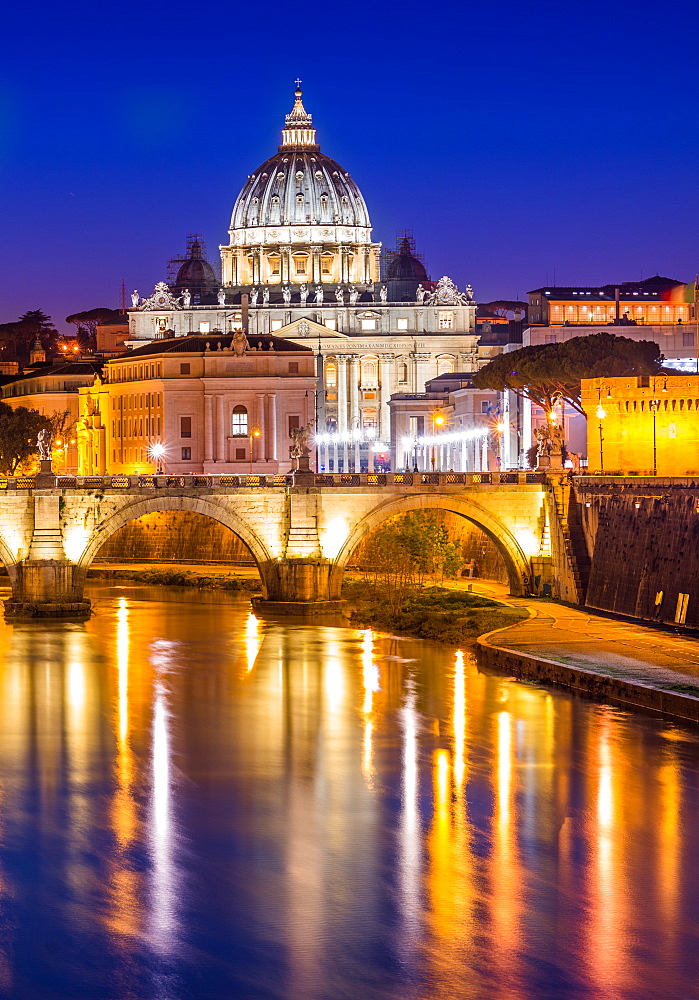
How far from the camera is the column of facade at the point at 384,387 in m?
120

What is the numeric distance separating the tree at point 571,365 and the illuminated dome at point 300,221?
6924 centimetres

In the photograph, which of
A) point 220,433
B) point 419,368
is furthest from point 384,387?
point 220,433

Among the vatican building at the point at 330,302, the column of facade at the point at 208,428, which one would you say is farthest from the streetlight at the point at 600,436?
the vatican building at the point at 330,302

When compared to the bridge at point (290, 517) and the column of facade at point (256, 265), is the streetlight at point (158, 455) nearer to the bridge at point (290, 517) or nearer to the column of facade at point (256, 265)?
the bridge at point (290, 517)

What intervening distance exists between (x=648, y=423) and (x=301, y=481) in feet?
43.8

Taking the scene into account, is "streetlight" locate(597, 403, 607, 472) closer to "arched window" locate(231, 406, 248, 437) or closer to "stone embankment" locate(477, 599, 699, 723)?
"stone embankment" locate(477, 599, 699, 723)

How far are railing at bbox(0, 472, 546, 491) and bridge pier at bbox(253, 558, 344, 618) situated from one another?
2.33 meters

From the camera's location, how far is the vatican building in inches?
4737

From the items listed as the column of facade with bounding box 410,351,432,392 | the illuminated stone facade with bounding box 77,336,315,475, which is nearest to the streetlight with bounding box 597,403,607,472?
the illuminated stone facade with bounding box 77,336,315,475

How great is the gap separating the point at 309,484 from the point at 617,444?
42.2ft

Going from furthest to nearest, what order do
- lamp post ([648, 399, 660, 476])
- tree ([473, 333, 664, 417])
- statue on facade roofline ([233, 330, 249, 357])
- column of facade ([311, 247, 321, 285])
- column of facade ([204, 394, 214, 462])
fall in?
column of facade ([311, 247, 321, 285]), column of facade ([204, 394, 214, 462]), statue on facade roofline ([233, 330, 249, 357]), tree ([473, 333, 664, 417]), lamp post ([648, 399, 660, 476])

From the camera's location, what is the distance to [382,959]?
61.1 ft

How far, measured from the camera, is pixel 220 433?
8256 cm

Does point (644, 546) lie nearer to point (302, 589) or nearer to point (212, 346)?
point (302, 589)
